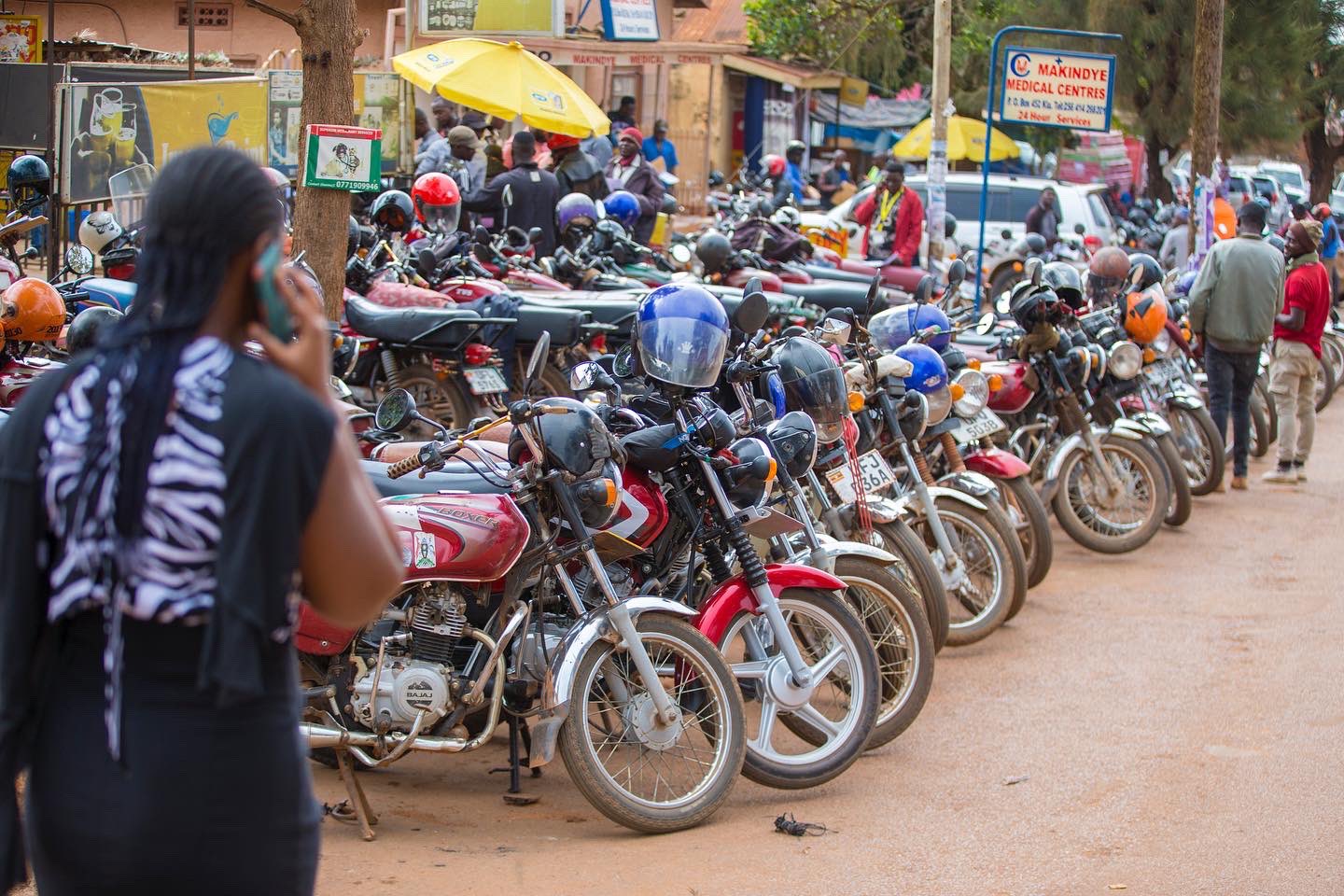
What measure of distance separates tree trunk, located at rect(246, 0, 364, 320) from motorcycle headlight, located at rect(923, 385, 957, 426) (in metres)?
2.71

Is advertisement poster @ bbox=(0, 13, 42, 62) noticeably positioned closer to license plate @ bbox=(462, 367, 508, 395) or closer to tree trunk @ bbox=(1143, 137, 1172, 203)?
license plate @ bbox=(462, 367, 508, 395)

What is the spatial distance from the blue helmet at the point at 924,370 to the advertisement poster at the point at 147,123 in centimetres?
464

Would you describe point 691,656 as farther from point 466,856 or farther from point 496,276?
point 496,276

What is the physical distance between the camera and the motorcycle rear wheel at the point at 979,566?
23.1 ft

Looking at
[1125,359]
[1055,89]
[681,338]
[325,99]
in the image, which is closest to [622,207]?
[1055,89]

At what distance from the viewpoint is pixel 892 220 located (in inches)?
717

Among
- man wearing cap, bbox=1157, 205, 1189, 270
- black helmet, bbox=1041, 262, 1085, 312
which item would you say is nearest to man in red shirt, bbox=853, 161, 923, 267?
man wearing cap, bbox=1157, 205, 1189, 270

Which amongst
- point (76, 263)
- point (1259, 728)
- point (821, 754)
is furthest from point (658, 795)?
point (76, 263)

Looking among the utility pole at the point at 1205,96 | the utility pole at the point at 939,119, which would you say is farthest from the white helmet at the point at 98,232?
the utility pole at the point at 1205,96

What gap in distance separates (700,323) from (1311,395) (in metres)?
8.40

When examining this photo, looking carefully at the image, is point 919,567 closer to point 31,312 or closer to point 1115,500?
point 1115,500

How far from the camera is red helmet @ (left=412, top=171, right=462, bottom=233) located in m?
11.0

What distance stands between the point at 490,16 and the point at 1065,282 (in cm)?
1098

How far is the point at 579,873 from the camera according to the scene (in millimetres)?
4430
